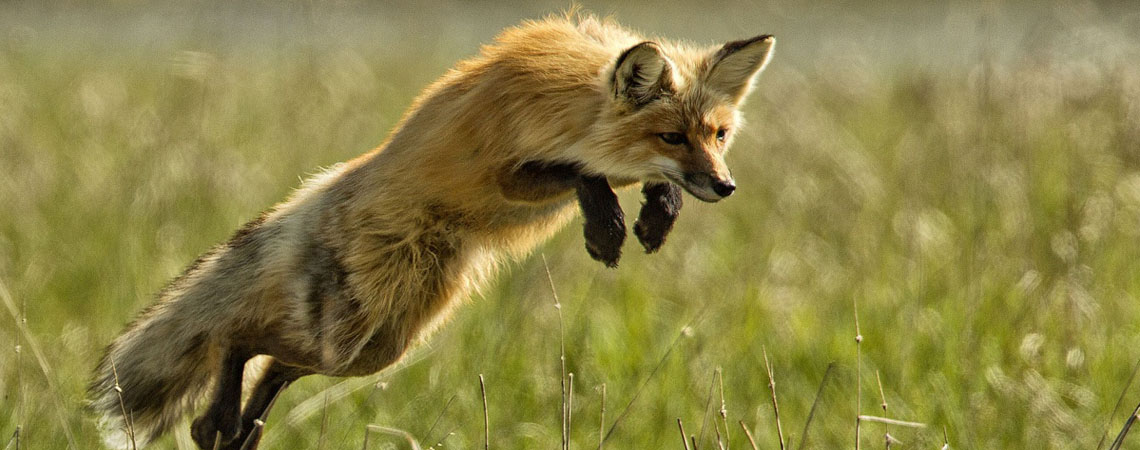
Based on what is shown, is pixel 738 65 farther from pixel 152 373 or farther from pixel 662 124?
pixel 152 373

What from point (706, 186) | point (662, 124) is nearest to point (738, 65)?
point (662, 124)

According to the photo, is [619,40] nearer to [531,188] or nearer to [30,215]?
[531,188]

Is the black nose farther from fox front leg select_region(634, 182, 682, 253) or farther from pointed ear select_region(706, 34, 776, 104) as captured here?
pointed ear select_region(706, 34, 776, 104)

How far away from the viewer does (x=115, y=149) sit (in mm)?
10617

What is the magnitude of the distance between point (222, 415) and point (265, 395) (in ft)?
1.10

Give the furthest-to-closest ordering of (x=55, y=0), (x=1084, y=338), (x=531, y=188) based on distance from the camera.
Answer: (x=55, y=0) → (x=1084, y=338) → (x=531, y=188)

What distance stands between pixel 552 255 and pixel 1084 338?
3110 millimetres

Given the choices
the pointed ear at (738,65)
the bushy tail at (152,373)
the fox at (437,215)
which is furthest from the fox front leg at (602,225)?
the bushy tail at (152,373)

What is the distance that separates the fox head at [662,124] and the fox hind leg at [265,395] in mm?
1445

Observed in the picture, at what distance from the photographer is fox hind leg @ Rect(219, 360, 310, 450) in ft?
15.7

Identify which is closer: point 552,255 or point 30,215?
point 552,255

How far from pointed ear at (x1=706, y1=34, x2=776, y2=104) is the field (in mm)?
973

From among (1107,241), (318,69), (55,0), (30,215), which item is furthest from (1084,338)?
(55,0)

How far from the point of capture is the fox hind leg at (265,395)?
478 centimetres
